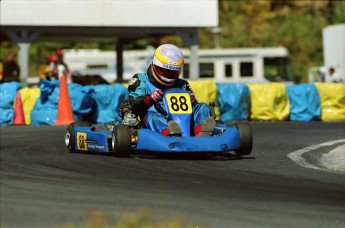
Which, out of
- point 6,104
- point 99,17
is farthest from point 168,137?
point 99,17

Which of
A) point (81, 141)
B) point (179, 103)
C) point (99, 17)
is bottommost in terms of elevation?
point (81, 141)

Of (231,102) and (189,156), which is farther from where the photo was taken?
(231,102)

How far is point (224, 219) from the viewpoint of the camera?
23.2ft

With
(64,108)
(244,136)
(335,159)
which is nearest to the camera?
(335,159)

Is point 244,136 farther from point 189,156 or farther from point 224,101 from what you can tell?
point 224,101

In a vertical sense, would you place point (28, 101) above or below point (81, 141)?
above

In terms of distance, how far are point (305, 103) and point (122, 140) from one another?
33.4 ft

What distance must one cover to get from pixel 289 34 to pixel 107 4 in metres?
32.7

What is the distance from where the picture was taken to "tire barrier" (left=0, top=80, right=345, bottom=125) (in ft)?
66.0

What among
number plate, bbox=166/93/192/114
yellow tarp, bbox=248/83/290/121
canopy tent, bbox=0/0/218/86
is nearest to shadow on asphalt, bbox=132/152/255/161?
number plate, bbox=166/93/192/114

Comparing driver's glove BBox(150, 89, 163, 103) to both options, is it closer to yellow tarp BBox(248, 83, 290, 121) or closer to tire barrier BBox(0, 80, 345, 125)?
tire barrier BBox(0, 80, 345, 125)

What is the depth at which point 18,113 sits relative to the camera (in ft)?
65.4

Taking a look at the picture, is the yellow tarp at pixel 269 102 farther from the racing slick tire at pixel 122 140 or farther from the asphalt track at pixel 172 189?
the racing slick tire at pixel 122 140

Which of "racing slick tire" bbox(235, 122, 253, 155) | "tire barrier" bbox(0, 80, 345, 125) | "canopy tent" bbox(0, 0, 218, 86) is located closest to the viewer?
"racing slick tire" bbox(235, 122, 253, 155)
